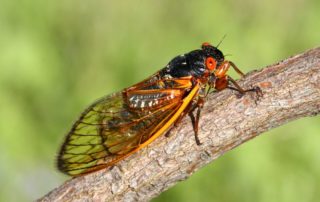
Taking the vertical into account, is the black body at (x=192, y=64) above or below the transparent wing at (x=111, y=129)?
above

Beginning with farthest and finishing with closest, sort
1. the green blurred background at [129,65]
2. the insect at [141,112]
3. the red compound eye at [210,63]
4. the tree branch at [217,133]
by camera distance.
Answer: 1. the green blurred background at [129,65]
2. the red compound eye at [210,63]
3. the insect at [141,112]
4. the tree branch at [217,133]

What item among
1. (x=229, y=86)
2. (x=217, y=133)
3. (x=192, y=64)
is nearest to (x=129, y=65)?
(x=192, y=64)

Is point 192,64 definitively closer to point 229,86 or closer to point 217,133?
point 229,86

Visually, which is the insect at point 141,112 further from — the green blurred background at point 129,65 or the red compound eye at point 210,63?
the green blurred background at point 129,65

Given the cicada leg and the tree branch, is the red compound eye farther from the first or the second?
the tree branch

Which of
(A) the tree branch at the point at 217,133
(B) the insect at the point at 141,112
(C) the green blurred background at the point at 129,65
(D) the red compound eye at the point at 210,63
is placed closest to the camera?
(A) the tree branch at the point at 217,133

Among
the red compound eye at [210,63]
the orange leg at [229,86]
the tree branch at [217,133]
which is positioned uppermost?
the red compound eye at [210,63]

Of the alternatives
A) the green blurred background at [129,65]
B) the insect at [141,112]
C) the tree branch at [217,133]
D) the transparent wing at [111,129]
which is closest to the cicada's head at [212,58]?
the insect at [141,112]
